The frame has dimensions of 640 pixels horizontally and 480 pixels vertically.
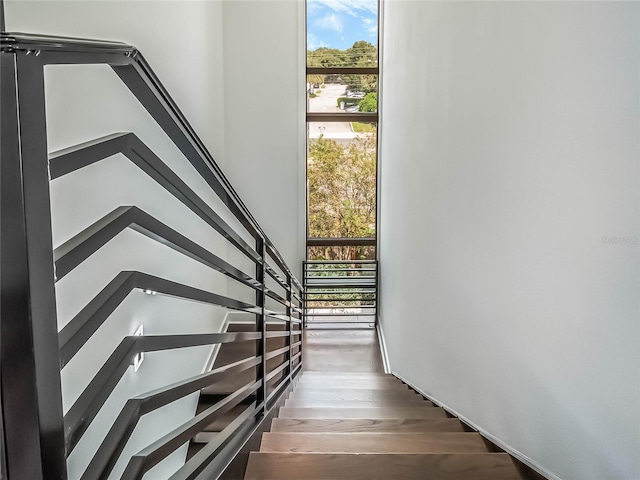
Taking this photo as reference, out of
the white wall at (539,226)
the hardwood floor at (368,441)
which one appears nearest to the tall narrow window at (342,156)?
the hardwood floor at (368,441)

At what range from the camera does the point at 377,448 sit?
175 cm

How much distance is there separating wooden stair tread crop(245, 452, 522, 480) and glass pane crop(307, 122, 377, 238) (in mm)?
4367

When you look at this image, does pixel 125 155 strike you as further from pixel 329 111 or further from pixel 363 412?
pixel 329 111

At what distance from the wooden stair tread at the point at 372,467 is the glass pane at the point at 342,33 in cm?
498

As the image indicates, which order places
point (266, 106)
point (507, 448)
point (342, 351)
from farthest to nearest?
point (266, 106) < point (342, 351) < point (507, 448)

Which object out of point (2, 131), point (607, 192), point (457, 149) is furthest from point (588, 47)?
point (2, 131)

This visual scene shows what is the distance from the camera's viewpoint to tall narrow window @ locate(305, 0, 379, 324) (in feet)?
18.3

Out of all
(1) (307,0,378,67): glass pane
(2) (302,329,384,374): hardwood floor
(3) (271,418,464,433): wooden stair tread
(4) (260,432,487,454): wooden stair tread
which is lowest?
(2) (302,329,384,374): hardwood floor

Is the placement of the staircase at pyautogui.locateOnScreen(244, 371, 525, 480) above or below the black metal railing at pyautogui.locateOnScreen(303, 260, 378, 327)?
above

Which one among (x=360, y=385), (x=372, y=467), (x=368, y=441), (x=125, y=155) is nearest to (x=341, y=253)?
(x=360, y=385)

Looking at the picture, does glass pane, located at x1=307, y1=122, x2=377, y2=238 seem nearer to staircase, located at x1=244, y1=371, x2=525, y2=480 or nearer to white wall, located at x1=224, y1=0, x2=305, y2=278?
white wall, located at x1=224, y1=0, x2=305, y2=278

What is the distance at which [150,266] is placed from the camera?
7.72 feet

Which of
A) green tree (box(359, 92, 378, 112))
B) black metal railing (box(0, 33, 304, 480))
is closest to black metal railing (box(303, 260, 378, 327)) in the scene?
green tree (box(359, 92, 378, 112))

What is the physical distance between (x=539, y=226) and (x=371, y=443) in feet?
3.38
